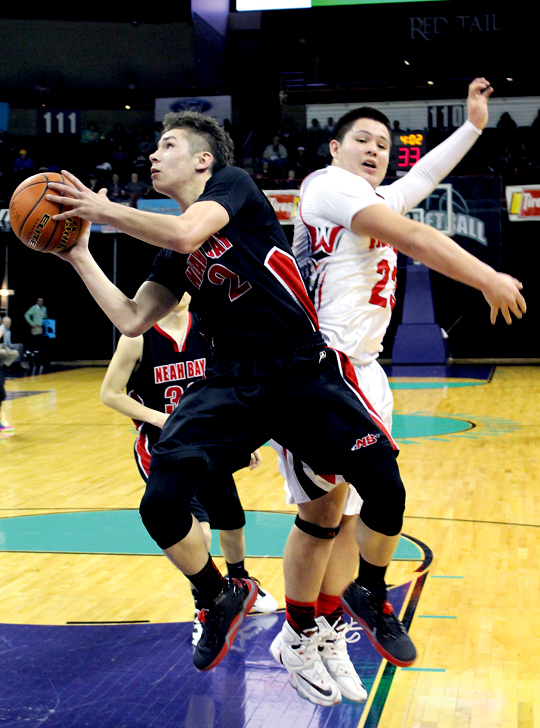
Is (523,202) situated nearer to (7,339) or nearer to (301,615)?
(7,339)

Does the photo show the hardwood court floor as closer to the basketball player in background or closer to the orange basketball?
the basketball player in background

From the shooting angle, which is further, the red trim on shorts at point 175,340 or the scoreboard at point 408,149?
the scoreboard at point 408,149

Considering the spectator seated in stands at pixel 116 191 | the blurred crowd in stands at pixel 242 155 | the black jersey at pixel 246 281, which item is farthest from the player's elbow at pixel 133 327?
the spectator seated in stands at pixel 116 191

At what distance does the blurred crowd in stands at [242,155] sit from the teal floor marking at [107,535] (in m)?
13.8

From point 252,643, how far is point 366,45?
2507cm

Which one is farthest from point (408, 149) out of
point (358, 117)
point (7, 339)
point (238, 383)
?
point (238, 383)

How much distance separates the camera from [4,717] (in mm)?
3121

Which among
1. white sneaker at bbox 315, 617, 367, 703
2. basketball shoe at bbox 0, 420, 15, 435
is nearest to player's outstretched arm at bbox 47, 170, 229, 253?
white sneaker at bbox 315, 617, 367, 703

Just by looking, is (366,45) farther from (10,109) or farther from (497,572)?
(497,572)

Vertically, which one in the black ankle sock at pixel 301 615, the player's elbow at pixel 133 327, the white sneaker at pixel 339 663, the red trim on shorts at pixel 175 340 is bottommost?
the white sneaker at pixel 339 663

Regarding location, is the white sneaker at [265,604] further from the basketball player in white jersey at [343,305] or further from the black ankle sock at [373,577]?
the black ankle sock at [373,577]

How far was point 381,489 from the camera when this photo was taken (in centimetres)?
282

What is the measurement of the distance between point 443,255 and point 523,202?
1703 centimetres

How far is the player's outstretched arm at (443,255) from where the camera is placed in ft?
8.10
